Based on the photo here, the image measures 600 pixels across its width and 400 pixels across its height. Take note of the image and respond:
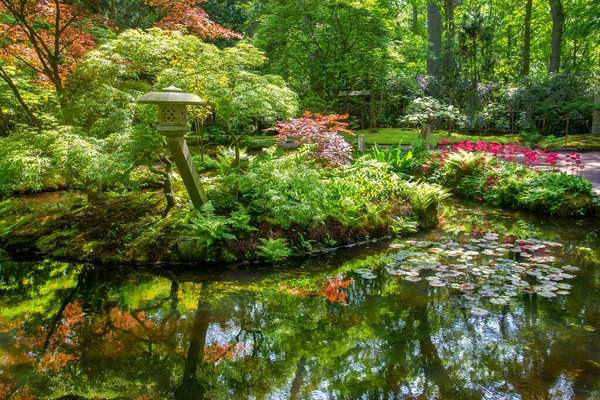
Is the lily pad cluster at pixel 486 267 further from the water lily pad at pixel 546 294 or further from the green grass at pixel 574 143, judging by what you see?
the green grass at pixel 574 143

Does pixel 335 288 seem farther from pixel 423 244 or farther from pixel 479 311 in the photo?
pixel 423 244

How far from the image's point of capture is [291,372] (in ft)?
10.6

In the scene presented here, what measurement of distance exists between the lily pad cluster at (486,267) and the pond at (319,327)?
25mm

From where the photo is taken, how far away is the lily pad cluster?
15.0 ft

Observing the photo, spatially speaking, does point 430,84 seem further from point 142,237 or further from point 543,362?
point 543,362

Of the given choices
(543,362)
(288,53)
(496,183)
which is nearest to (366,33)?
(288,53)

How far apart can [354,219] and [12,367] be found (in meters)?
4.55

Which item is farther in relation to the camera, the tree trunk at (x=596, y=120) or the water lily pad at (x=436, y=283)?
the tree trunk at (x=596, y=120)

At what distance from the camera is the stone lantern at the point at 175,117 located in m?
4.88

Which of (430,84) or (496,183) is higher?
(430,84)

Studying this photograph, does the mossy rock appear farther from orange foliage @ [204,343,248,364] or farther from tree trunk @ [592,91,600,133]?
tree trunk @ [592,91,600,133]

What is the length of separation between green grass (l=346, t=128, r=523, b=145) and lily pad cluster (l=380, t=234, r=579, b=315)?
800 cm

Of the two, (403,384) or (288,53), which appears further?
(288,53)

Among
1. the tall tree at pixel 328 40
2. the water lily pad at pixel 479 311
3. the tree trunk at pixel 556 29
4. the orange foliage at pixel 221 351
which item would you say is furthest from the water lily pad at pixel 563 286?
the tree trunk at pixel 556 29
